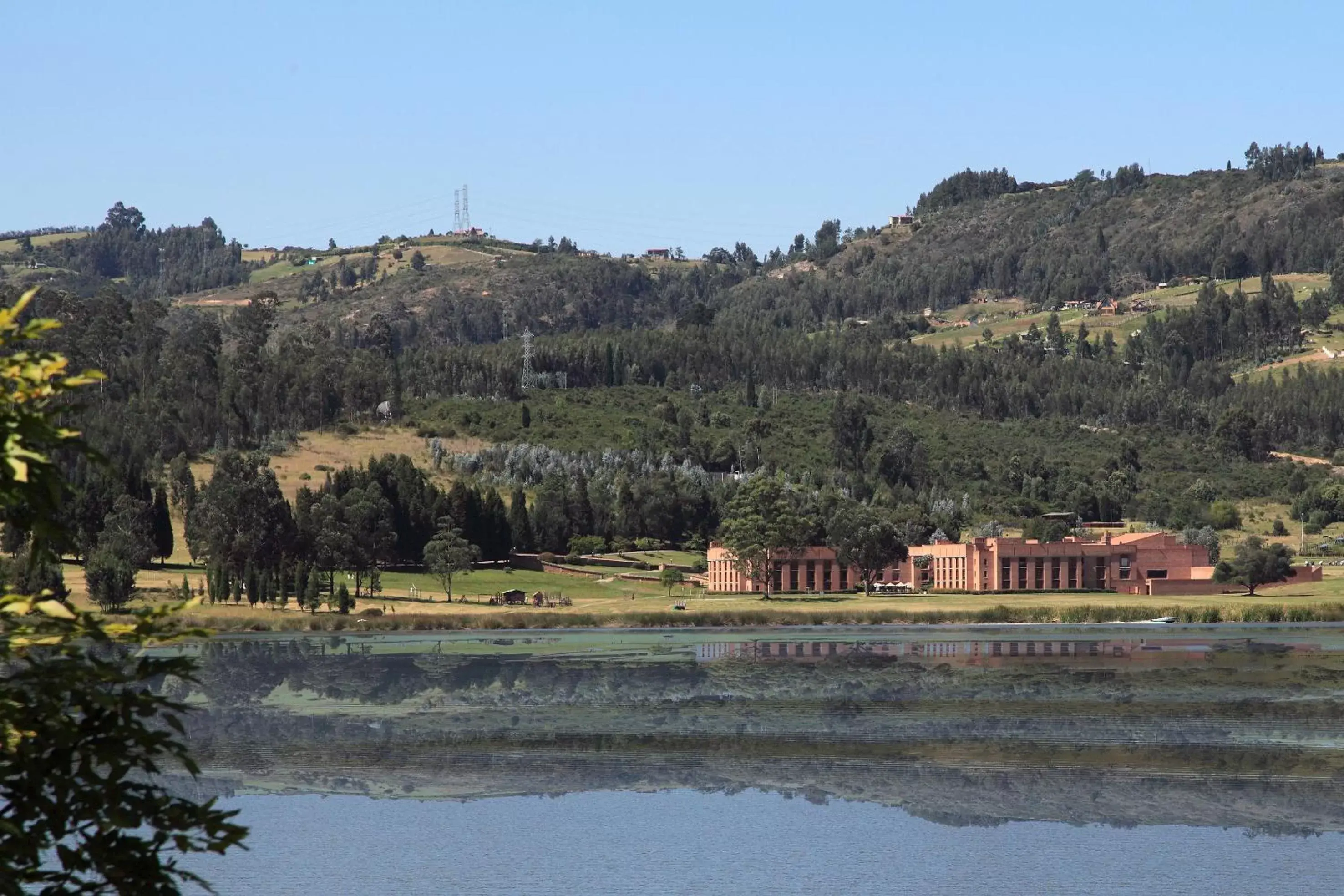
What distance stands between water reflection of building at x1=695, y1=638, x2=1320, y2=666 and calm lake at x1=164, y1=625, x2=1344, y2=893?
1058mm

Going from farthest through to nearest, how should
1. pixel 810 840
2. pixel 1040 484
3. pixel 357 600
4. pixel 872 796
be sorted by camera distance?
pixel 1040 484, pixel 357 600, pixel 872 796, pixel 810 840

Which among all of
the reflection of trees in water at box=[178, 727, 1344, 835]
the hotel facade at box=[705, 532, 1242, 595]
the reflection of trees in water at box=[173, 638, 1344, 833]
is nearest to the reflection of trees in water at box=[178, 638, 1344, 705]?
the reflection of trees in water at box=[173, 638, 1344, 833]

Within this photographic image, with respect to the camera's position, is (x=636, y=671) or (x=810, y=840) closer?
(x=810, y=840)

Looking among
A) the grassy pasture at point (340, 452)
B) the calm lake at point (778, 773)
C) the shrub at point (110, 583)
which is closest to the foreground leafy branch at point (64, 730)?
the calm lake at point (778, 773)

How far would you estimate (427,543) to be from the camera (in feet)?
409

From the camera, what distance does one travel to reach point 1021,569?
13612cm

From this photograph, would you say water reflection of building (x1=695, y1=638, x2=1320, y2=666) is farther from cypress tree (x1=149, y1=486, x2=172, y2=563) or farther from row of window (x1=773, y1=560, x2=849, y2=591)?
cypress tree (x1=149, y1=486, x2=172, y2=563)

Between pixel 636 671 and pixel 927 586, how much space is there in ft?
205

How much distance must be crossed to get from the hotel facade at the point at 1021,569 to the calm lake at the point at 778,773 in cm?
4844

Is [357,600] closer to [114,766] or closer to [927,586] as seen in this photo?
[927,586]

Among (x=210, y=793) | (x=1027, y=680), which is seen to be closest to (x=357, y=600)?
(x=1027, y=680)

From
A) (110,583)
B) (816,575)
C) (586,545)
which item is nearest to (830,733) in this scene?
(110,583)

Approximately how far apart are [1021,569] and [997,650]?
45020mm

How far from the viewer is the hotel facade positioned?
135 meters
